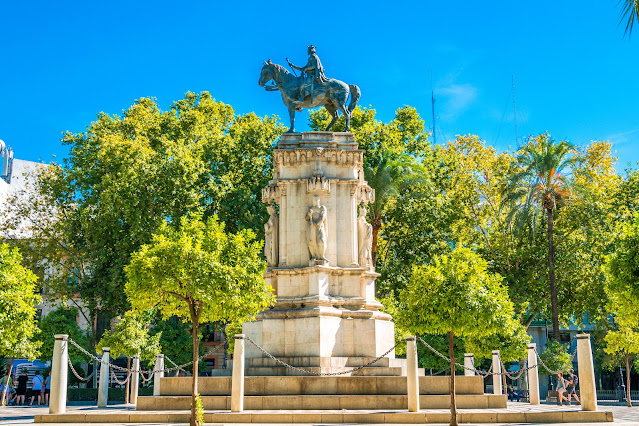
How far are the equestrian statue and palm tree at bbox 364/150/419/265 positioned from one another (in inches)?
500

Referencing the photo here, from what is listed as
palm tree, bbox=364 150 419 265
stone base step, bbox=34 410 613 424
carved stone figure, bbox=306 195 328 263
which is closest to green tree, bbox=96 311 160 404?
palm tree, bbox=364 150 419 265

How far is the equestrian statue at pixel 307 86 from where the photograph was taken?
19953mm

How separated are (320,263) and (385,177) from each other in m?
15.1

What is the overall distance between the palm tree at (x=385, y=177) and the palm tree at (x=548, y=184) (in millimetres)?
5547

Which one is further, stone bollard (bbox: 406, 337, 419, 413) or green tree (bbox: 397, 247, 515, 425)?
stone bollard (bbox: 406, 337, 419, 413)

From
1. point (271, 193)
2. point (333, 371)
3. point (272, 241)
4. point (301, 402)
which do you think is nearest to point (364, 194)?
point (271, 193)

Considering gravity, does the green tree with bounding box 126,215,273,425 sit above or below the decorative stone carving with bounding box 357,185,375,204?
below

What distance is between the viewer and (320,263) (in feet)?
60.0

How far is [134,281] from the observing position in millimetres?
13602

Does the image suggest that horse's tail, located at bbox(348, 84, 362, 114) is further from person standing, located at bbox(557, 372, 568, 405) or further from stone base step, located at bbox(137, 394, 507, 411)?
person standing, located at bbox(557, 372, 568, 405)

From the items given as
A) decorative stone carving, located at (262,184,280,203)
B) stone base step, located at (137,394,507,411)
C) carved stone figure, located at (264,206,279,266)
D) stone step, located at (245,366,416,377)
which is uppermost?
decorative stone carving, located at (262,184,280,203)

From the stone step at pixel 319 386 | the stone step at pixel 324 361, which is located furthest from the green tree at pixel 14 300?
the stone step at pixel 324 361

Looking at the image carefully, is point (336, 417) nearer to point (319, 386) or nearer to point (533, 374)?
point (319, 386)

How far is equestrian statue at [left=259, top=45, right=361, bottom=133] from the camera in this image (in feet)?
65.5
